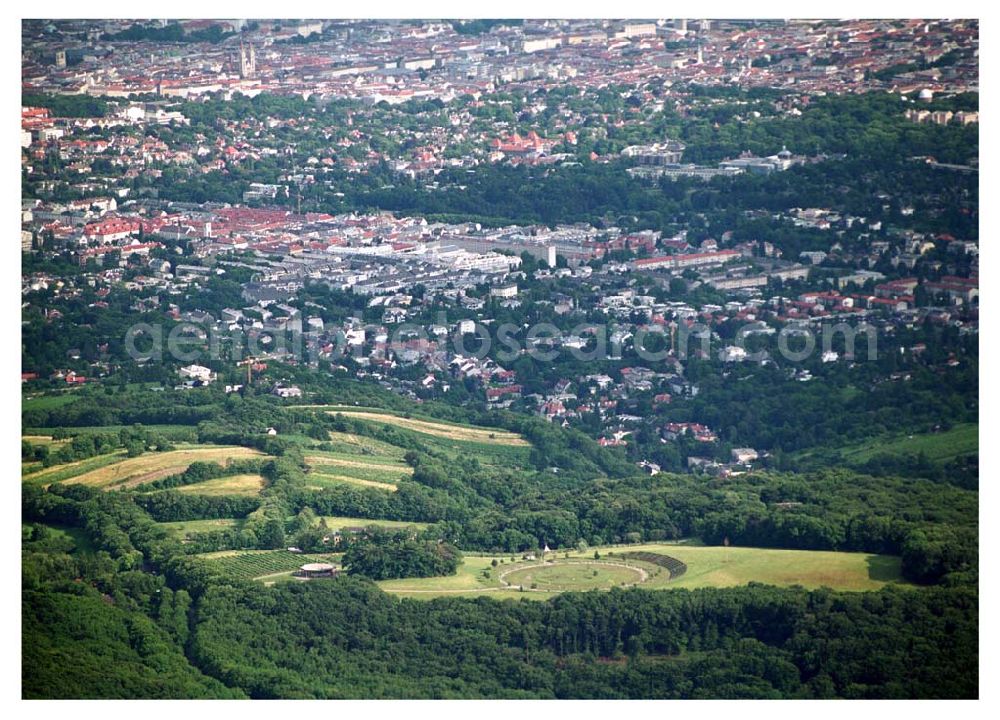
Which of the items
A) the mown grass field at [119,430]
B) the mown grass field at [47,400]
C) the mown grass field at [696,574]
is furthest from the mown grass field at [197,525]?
the mown grass field at [47,400]

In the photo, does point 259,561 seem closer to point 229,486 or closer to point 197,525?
point 197,525

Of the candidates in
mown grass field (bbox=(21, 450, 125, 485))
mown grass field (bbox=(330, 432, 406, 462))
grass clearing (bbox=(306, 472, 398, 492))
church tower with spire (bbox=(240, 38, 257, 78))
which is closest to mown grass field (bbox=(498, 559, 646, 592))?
grass clearing (bbox=(306, 472, 398, 492))

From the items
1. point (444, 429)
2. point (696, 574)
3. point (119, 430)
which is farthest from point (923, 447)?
point (119, 430)

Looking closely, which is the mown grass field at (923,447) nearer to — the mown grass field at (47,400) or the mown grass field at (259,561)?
the mown grass field at (259,561)

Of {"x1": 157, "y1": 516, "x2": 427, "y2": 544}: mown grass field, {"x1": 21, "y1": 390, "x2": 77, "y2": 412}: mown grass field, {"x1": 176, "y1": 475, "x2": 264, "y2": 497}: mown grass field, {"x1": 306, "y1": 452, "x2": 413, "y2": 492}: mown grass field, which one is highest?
{"x1": 21, "y1": 390, "x2": 77, "y2": 412}: mown grass field

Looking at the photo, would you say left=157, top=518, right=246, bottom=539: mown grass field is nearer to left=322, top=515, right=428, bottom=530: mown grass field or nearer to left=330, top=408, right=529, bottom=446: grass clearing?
left=322, top=515, right=428, bottom=530: mown grass field

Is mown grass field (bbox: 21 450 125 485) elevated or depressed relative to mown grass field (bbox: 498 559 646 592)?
elevated
